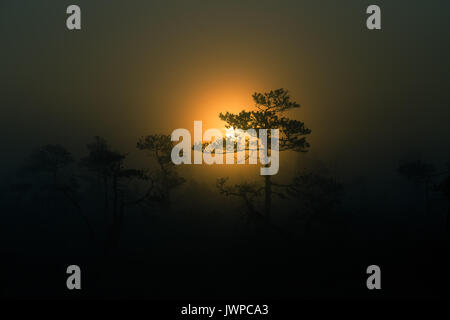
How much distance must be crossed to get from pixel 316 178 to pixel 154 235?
13.3m

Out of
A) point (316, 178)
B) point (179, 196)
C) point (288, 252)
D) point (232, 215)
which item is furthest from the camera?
point (179, 196)

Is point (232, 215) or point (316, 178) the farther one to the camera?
point (232, 215)

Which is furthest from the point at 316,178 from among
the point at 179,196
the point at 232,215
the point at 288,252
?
the point at 179,196

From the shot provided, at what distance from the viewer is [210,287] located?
1859cm

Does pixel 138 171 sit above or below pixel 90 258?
above
